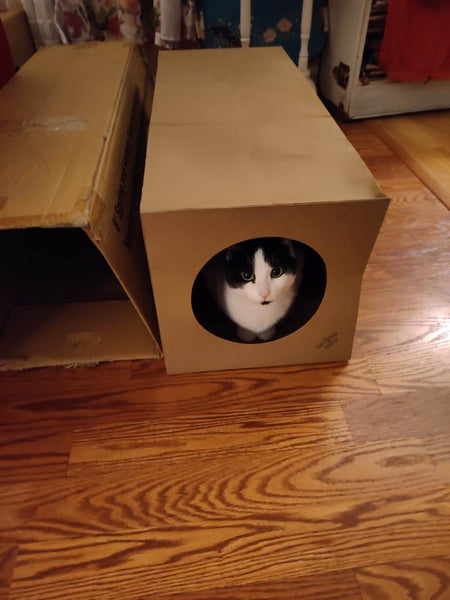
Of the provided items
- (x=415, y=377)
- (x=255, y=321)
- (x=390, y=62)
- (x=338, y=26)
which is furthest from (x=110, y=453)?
(x=338, y=26)

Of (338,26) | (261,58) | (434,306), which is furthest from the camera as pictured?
(338,26)

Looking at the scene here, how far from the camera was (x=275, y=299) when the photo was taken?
32.4 inches

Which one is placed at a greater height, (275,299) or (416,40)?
(416,40)

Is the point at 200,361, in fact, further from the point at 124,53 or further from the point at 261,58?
the point at 124,53

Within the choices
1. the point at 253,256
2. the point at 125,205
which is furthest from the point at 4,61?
the point at 253,256

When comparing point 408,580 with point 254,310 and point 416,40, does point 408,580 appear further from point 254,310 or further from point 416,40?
point 416,40

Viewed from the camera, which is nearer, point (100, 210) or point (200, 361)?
point (100, 210)

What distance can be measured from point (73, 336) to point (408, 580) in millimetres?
718

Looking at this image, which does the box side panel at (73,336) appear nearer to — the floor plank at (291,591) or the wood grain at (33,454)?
the wood grain at (33,454)

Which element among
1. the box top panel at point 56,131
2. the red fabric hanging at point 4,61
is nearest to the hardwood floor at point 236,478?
the box top panel at point 56,131

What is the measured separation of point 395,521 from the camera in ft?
2.08

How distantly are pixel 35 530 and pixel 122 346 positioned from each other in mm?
355

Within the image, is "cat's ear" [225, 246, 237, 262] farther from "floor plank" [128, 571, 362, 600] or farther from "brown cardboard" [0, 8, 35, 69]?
"brown cardboard" [0, 8, 35, 69]

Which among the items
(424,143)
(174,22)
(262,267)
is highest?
(174,22)
